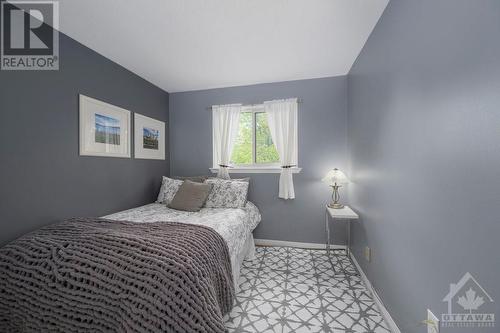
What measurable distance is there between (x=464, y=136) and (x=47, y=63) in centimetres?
301

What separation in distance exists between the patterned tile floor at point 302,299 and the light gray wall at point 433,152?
0.23 meters

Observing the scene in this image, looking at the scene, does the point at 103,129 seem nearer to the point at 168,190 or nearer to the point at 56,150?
the point at 56,150

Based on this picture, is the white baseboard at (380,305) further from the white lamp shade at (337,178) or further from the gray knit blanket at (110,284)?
the gray knit blanket at (110,284)

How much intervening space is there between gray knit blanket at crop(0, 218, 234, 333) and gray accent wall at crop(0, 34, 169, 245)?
388 mm

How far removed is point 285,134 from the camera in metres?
2.89

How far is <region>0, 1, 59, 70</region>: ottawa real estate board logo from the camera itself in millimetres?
1525

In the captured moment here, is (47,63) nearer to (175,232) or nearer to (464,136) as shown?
(175,232)

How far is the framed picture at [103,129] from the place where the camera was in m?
2.03

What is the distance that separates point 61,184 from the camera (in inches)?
72.4

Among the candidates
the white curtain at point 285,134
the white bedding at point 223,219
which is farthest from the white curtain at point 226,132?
the white bedding at point 223,219

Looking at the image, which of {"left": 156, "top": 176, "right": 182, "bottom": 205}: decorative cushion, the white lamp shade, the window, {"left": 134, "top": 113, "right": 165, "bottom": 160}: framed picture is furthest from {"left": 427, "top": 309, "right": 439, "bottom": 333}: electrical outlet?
{"left": 134, "top": 113, "right": 165, "bottom": 160}: framed picture

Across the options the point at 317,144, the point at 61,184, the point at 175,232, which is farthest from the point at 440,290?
the point at 61,184

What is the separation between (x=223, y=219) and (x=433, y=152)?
173 cm

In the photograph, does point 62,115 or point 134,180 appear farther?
point 134,180
